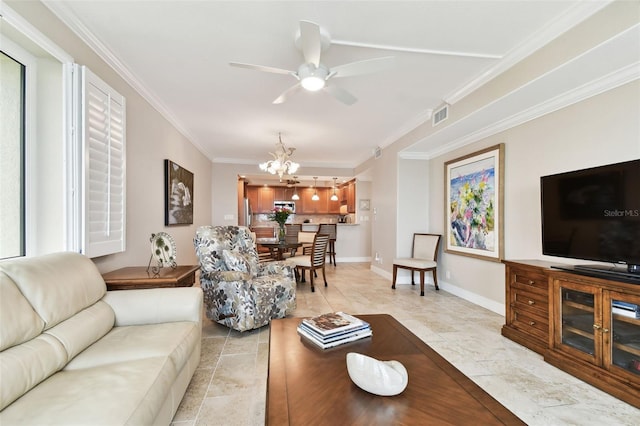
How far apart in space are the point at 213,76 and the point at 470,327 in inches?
147

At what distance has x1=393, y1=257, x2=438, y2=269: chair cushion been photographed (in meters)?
4.33

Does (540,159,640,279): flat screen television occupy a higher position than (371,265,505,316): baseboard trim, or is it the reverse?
(540,159,640,279): flat screen television

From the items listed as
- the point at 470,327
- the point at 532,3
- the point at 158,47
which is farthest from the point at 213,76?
the point at 470,327

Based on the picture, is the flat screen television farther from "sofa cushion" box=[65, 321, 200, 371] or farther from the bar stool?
the bar stool

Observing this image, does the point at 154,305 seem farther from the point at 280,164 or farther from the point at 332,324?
the point at 280,164

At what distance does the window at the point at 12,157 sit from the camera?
5.61 ft

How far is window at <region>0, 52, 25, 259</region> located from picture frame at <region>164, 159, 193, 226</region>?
6.03 ft

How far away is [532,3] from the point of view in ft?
6.23

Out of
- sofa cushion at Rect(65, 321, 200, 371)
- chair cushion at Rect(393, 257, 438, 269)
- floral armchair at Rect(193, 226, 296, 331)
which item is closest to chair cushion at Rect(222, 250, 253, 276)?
floral armchair at Rect(193, 226, 296, 331)

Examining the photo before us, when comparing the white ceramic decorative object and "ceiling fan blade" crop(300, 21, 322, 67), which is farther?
"ceiling fan blade" crop(300, 21, 322, 67)

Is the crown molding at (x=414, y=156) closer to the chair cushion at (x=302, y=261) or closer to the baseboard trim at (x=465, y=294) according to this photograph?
the baseboard trim at (x=465, y=294)

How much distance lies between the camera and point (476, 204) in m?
3.90

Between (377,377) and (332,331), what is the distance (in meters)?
0.48

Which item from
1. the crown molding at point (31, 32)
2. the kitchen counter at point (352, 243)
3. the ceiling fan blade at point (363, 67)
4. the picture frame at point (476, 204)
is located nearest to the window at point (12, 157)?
the crown molding at point (31, 32)
